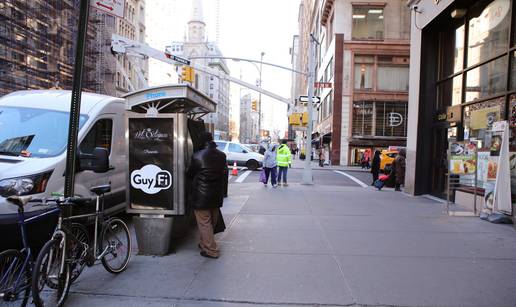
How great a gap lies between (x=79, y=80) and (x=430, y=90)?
11.2 m

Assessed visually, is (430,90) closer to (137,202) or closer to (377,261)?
(377,261)

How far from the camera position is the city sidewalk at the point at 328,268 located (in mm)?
4207

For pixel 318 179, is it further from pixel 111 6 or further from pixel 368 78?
pixel 368 78

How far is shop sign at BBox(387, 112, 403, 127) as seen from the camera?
35.0m

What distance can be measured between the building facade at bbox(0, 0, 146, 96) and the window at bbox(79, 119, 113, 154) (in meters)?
14.2

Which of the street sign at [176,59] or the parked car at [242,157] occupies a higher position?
the street sign at [176,59]

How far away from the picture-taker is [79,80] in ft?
14.6

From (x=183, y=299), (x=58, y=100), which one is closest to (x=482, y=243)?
(x=183, y=299)

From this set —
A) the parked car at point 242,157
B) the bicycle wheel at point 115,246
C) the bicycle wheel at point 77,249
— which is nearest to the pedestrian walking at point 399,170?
the parked car at point 242,157

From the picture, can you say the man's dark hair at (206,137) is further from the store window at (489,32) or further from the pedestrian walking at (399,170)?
the pedestrian walking at (399,170)

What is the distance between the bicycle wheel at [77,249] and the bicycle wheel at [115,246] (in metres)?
0.32

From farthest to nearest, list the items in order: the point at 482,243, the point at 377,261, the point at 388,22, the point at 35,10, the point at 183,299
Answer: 1. the point at 388,22
2. the point at 35,10
3. the point at 482,243
4. the point at 377,261
5. the point at 183,299

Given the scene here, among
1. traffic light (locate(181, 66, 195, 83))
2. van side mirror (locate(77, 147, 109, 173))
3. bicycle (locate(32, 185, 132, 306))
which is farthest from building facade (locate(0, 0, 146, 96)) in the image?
bicycle (locate(32, 185, 132, 306))

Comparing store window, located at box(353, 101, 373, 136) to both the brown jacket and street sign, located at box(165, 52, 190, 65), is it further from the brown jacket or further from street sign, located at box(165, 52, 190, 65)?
the brown jacket
